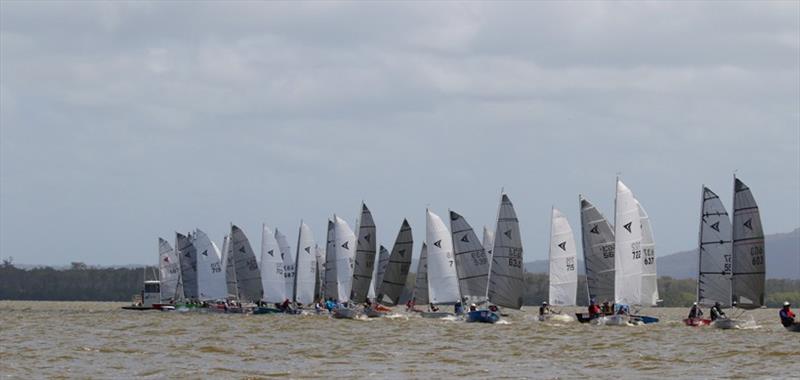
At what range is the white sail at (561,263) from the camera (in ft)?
255

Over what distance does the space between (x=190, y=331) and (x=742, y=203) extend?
26.8 meters

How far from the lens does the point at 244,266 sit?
10712 centimetres

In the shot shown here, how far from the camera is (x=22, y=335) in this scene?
66.1 m

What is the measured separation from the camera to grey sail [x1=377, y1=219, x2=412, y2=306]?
91.0m

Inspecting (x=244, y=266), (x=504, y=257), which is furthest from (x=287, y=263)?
(x=504, y=257)

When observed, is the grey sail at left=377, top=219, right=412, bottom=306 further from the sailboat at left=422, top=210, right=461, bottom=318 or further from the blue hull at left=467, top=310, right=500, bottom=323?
the blue hull at left=467, top=310, right=500, bottom=323

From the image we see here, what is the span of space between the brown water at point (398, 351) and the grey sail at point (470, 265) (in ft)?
17.1

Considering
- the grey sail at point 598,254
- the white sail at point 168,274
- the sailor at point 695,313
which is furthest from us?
the white sail at point 168,274

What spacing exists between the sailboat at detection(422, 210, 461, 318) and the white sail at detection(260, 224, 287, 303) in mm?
22274

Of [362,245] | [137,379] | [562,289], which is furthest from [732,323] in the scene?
[137,379]

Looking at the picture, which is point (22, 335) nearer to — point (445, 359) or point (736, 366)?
point (445, 359)

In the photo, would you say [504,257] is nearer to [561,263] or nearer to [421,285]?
[561,263]

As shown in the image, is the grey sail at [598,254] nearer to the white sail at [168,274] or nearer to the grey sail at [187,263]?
the grey sail at [187,263]

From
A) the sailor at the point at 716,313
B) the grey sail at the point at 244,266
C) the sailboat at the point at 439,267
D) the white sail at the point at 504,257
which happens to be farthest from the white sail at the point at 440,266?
the grey sail at the point at 244,266
